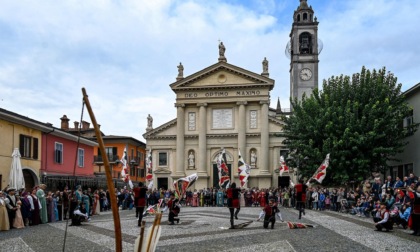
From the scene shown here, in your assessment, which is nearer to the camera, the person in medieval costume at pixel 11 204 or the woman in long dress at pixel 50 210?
the person in medieval costume at pixel 11 204

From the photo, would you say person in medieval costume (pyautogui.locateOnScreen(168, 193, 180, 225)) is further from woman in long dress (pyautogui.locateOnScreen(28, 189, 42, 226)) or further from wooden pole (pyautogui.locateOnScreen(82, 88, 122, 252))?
wooden pole (pyautogui.locateOnScreen(82, 88, 122, 252))

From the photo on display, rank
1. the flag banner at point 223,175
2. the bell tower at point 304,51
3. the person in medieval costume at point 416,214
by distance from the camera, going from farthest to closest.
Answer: the bell tower at point 304,51 < the flag banner at point 223,175 < the person in medieval costume at point 416,214

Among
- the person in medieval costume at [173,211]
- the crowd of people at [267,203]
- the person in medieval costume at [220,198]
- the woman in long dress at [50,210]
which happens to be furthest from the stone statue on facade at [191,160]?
the person in medieval costume at [173,211]

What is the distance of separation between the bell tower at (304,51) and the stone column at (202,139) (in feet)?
67.9

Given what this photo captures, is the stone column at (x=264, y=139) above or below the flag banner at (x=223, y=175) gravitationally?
above

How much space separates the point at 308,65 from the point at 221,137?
24.7 m

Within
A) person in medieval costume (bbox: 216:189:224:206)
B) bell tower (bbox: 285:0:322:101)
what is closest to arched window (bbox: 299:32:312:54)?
bell tower (bbox: 285:0:322:101)

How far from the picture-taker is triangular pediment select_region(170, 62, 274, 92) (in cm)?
5328

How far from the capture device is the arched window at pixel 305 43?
7300cm

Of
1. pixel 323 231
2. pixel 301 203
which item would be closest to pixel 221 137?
pixel 301 203

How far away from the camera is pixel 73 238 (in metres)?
15.3

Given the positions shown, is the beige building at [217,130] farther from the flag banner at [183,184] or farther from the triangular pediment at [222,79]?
the flag banner at [183,184]

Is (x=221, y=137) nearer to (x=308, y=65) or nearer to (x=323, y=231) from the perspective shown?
(x=308, y=65)

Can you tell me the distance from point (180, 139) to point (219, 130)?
469 cm
